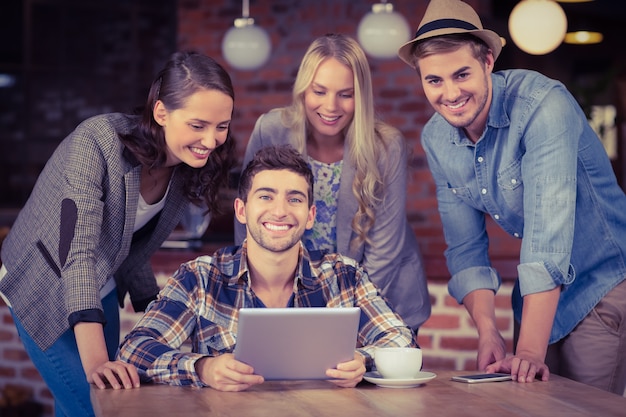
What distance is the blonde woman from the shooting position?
2.71 meters

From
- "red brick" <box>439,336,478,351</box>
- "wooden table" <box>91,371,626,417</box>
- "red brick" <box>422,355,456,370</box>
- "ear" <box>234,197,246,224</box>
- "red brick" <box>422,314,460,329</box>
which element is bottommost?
"red brick" <box>422,355,456,370</box>

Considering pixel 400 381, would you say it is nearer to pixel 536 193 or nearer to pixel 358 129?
pixel 536 193

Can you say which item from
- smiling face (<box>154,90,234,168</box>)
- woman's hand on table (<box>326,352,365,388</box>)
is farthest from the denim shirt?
smiling face (<box>154,90,234,168</box>)

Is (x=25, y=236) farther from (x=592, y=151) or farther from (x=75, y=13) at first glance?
(x=75, y=13)

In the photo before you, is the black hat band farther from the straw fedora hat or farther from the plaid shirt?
the plaid shirt

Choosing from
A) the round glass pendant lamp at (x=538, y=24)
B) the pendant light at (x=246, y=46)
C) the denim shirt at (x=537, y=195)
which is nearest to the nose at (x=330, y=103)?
the denim shirt at (x=537, y=195)

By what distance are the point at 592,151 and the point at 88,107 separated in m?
5.27

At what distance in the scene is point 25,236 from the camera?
94.7 inches

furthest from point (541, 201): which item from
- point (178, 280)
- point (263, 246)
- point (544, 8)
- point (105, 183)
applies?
point (544, 8)

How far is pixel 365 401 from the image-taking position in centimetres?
185

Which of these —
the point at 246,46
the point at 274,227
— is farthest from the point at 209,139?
the point at 246,46

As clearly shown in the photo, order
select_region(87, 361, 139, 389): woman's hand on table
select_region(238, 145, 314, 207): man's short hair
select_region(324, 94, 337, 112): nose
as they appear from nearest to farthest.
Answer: select_region(87, 361, 139, 389): woman's hand on table < select_region(238, 145, 314, 207): man's short hair < select_region(324, 94, 337, 112): nose

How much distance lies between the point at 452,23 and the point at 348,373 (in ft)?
2.94

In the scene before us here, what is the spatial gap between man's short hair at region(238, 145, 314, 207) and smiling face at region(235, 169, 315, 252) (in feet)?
0.04
